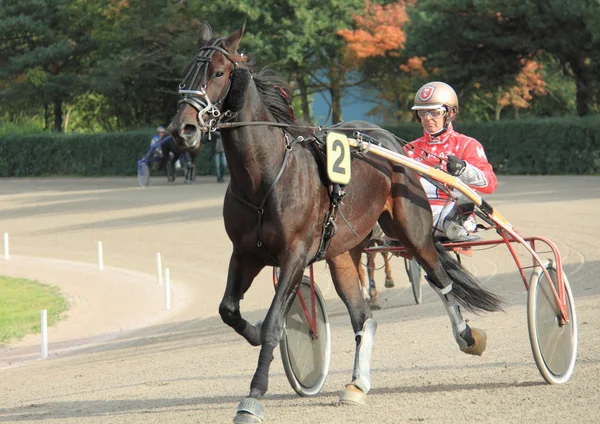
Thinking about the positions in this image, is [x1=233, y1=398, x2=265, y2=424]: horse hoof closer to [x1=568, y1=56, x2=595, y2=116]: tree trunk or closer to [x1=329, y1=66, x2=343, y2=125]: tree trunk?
[x1=568, y1=56, x2=595, y2=116]: tree trunk

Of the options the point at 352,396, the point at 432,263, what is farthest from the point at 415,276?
the point at 352,396

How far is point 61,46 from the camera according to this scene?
37438 millimetres

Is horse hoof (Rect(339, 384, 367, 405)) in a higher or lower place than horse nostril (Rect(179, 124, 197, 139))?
lower

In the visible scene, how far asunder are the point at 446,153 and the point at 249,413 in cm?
260

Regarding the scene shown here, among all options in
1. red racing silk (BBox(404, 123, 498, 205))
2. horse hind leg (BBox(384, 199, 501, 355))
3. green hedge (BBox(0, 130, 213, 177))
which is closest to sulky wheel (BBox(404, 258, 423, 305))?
red racing silk (BBox(404, 123, 498, 205))

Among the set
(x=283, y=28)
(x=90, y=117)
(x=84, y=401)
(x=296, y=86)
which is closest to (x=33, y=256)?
(x=84, y=401)

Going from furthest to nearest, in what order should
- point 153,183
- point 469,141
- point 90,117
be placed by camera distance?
point 90,117
point 153,183
point 469,141

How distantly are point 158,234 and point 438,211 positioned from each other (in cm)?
1100

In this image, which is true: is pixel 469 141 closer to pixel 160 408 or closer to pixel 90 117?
pixel 160 408

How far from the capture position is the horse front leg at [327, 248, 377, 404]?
17.7 ft

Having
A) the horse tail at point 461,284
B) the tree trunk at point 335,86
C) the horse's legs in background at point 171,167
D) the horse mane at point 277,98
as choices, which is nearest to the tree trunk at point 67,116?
the tree trunk at point 335,86

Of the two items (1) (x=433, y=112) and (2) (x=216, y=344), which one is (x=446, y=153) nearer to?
(1) (x=433, y=112)

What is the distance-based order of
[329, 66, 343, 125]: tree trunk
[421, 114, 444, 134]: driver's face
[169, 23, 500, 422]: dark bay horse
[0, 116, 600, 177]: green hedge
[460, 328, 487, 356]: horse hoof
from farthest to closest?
[329, 66, 343, 125]: tree trunk → [0, 116, 600, 177]: green hedge → [421, 114, 444, 134]: driver's face → [460, 328, 487, 356]: horse hoof → [169, 23, 500, 422]: dark bay horse

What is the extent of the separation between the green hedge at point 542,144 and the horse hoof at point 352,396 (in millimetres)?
19754
